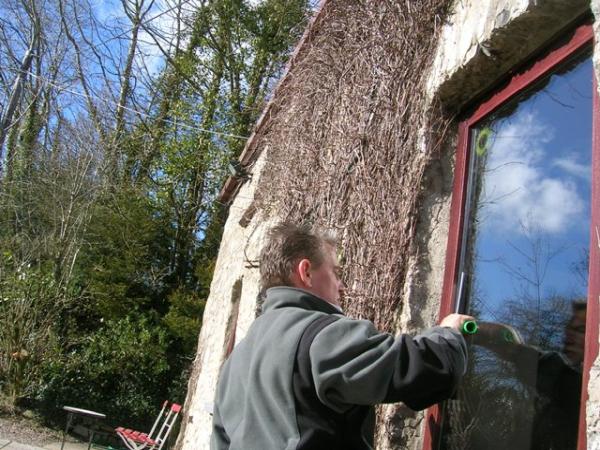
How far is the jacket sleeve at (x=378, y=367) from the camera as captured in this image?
54.1 inches

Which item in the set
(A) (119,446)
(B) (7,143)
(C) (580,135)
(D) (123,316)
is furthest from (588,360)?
(B) (7,143)

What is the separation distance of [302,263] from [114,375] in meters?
10.1

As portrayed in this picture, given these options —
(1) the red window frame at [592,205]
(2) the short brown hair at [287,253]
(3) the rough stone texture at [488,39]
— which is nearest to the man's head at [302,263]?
(2) the short brown hair at [287,253]

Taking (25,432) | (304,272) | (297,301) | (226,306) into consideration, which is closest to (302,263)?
(304,272)

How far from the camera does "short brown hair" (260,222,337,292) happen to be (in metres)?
1.82

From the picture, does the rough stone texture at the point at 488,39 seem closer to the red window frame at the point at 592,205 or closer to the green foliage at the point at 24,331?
the red window frame at the point at 592,205

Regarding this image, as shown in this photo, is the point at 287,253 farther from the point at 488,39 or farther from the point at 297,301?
the point at 488,39

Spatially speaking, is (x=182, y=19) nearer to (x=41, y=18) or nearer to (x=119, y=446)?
(x=41, y=18)

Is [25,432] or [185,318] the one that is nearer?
[25,432]

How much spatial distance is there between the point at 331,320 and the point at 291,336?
0.11 m

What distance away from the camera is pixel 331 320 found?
4.93 feet

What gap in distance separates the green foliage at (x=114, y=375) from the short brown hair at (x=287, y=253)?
965 centimetres

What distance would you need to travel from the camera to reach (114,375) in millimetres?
10898

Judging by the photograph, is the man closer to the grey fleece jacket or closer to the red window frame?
the grey fleece jacket
